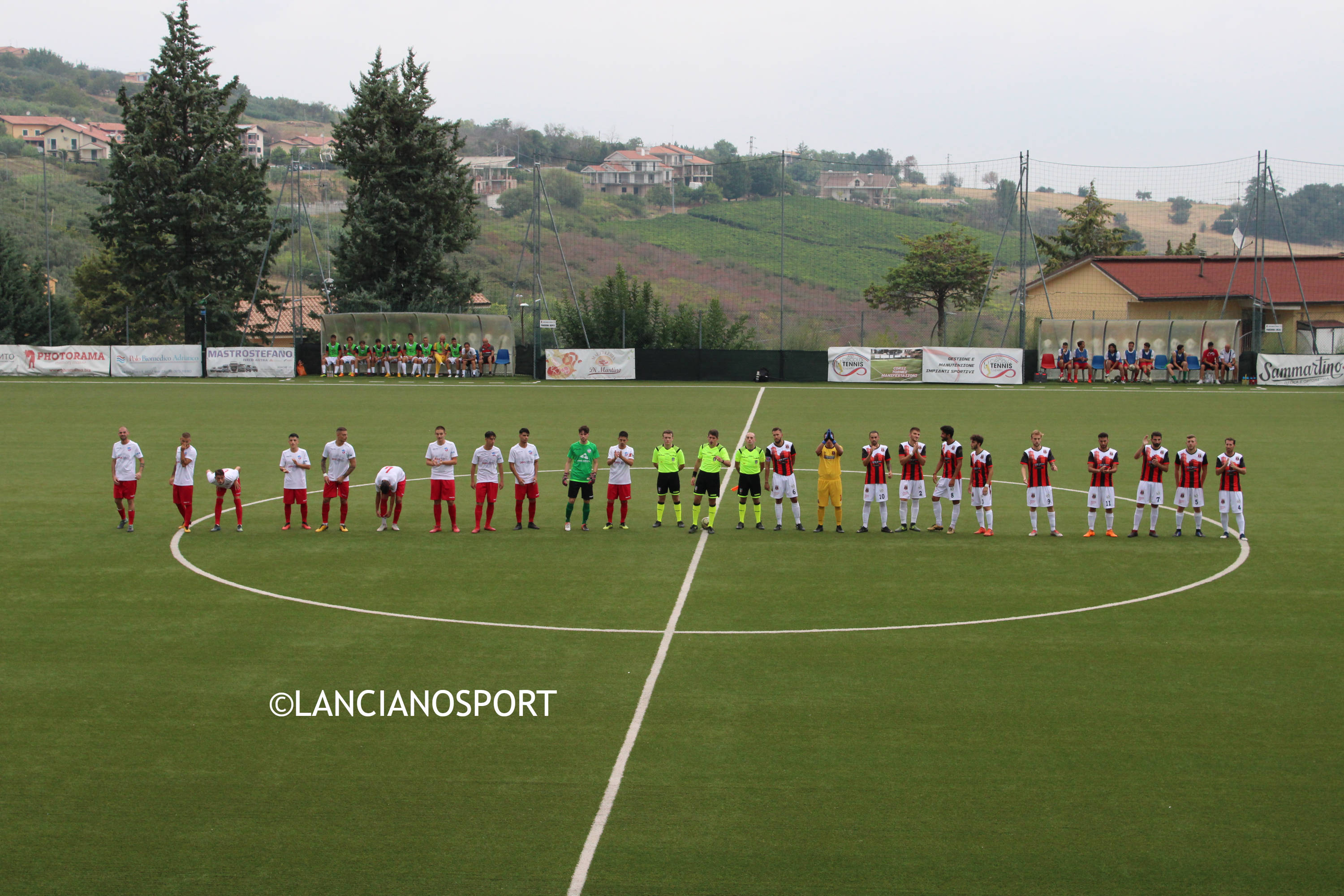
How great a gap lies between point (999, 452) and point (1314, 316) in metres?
44.1

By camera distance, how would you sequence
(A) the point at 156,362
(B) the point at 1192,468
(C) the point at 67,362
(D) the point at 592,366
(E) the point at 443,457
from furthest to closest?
(A) the point at 156,362 < (C) the point at 67,362 < (D) the point at 592,366 < (E) the point at 443,457 < (B) the point at 1192,468

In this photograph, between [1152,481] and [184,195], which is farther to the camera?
[184,195]

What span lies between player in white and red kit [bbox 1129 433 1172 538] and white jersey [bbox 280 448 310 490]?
1495 cm

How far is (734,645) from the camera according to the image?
14188 mm

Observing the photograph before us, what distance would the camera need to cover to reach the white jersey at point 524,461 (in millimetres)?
20859

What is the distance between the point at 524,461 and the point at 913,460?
281 inches

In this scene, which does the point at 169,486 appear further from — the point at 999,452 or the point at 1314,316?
the point at 1314,316

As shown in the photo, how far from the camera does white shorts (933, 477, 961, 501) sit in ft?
70.0

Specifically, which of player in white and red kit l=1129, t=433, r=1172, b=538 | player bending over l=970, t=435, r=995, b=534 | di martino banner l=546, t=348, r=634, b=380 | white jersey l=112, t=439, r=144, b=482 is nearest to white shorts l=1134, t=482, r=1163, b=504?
player in white and red kit l=1129, t=433, r=1172, b=538

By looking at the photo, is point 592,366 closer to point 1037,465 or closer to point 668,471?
point 668,471

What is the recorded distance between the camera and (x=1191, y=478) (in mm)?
20359

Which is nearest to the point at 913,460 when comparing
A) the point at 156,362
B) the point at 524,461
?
the point at 524,461

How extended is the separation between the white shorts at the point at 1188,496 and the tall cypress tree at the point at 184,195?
58.4 metres

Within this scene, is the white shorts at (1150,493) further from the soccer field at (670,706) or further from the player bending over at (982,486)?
the player bending over at (982,486)
